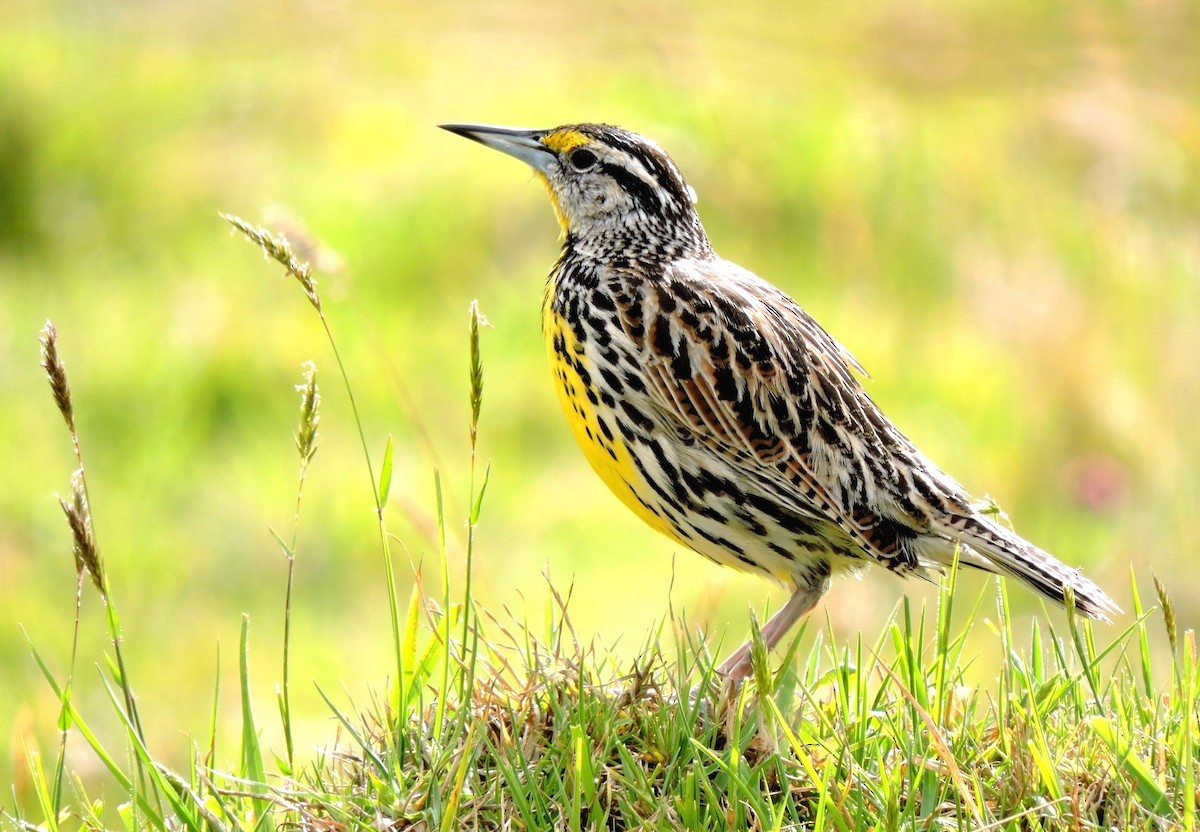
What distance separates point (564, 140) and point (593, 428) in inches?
39.3

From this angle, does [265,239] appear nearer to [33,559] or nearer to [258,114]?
[33,559]

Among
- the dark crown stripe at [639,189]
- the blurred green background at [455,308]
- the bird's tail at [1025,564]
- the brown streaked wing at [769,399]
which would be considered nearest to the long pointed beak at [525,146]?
the dark crown stripe at [639,189]

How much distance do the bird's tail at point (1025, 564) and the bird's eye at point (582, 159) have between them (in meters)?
1.31

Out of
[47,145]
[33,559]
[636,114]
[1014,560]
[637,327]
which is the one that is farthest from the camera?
[636,114]

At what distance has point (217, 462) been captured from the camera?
5.79 metres

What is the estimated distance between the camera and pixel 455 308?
6.61 meters

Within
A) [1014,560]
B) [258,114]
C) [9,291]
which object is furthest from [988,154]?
[1014,560]

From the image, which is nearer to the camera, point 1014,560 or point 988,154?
point 1014,560

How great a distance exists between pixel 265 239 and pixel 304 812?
888mm

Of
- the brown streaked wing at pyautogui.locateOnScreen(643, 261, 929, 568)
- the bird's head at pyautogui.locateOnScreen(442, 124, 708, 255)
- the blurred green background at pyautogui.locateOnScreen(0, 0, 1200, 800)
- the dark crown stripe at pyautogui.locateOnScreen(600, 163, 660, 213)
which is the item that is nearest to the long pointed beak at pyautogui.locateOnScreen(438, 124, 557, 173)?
the bird's head at pyautogui.locateOnScreen(442, 124, 708, 255)

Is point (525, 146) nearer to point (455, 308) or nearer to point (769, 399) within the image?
point (769, 399)

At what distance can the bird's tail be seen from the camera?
9.98 feet

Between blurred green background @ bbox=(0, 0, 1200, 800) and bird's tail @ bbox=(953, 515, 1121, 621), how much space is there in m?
1.09

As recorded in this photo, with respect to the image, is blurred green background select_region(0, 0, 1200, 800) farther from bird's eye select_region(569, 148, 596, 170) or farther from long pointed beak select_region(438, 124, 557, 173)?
bird's eye select_region(569, 148, 596, 170)
